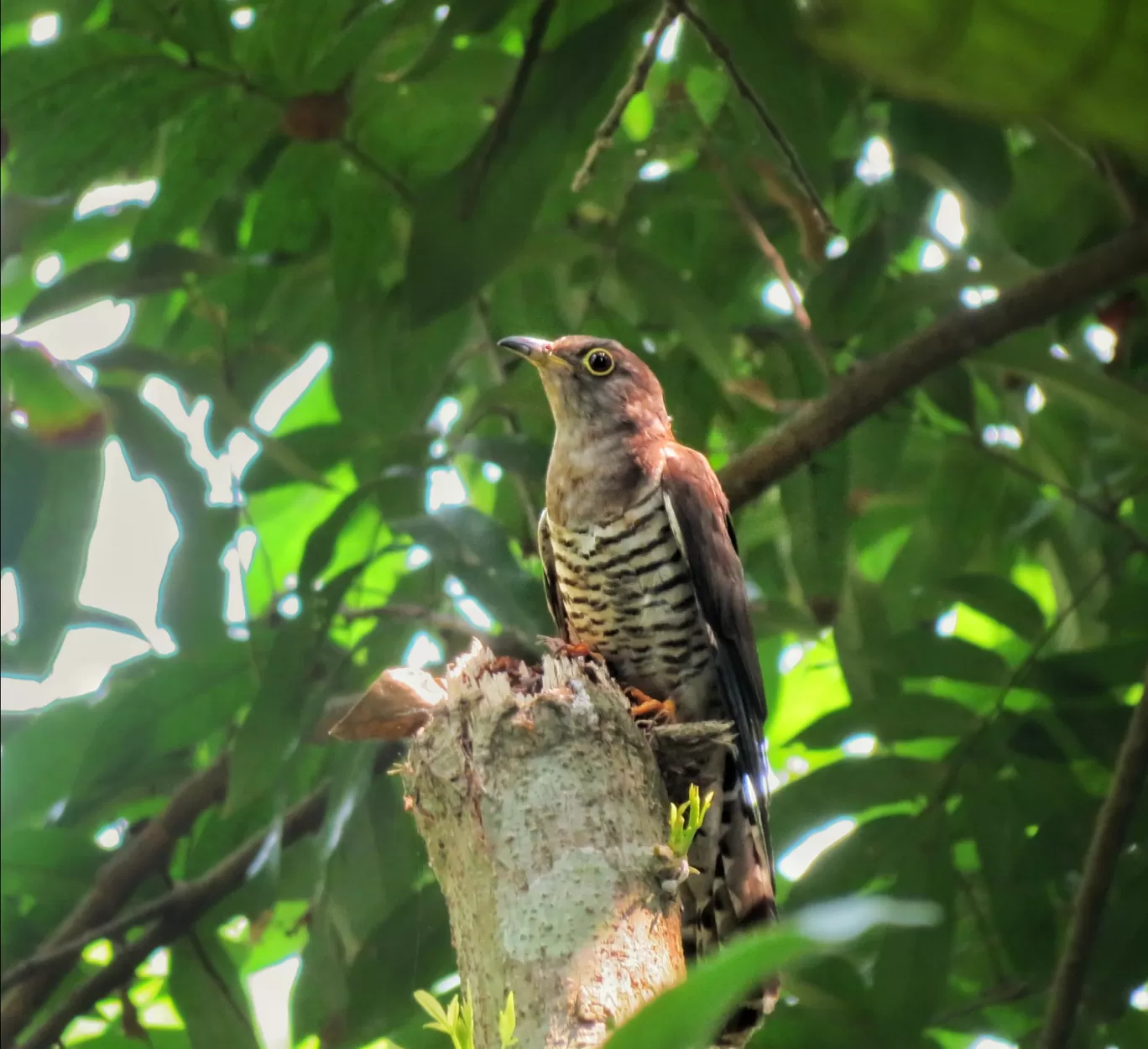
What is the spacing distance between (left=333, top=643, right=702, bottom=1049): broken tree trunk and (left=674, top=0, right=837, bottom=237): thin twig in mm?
1060

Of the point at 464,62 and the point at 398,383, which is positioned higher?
the point at 464,62

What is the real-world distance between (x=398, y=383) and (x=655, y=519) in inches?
29.8

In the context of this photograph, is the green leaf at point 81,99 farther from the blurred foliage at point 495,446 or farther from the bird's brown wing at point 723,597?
the bird's brown wing at point 723,597

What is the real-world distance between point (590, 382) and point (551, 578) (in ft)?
1.91

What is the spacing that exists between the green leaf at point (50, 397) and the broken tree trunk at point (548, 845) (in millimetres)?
1571

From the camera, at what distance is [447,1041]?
2.39 meters

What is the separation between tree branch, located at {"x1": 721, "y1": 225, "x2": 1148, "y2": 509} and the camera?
288 centimetres

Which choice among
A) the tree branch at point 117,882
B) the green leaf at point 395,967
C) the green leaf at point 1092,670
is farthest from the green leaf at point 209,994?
the green leaf at point 1092,670

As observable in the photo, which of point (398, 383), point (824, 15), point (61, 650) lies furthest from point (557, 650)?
point (824, 15)

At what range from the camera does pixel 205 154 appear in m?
2.90

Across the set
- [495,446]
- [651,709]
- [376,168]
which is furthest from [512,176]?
[651,709]

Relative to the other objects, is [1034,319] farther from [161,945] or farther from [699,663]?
[161,945]

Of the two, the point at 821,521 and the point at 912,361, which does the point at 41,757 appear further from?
the point at 912,361

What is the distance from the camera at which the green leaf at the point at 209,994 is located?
9.96ft
